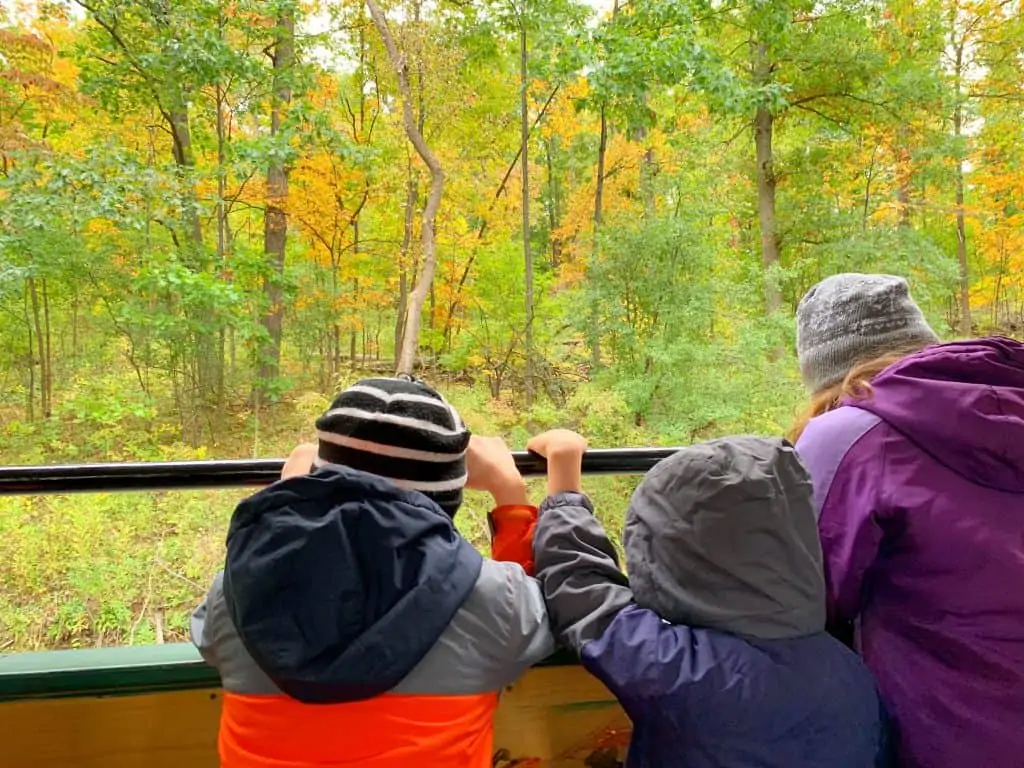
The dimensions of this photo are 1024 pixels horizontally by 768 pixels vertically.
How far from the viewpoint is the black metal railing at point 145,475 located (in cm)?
117

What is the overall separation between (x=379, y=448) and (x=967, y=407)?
723mm

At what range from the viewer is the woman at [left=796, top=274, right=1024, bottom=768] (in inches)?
31.0

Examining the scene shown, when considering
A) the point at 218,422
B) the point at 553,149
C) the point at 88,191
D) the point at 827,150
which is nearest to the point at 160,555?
the point at 218,422

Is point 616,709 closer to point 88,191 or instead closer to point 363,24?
point 88,191

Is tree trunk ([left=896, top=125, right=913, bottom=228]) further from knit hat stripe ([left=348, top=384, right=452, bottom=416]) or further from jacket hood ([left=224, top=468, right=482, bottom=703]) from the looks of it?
jacket hood ([left=224, top=468, right=482, bottom=703])

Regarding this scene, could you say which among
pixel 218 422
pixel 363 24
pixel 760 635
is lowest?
pixel 218 422

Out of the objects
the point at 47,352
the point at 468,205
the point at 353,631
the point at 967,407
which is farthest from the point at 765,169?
the point at 353,631

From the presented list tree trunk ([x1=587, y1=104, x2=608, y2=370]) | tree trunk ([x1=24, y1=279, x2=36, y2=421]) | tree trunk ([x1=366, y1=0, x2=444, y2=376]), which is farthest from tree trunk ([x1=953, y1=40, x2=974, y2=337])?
tree trunk ([x1=24, y1=279, x2=36, y2=421])

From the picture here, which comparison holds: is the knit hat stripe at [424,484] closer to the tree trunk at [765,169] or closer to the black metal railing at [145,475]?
the black metal railing at [145,475]

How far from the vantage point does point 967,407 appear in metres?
0.80

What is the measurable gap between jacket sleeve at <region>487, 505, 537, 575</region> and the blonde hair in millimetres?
443

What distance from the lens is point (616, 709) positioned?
4.09 ft

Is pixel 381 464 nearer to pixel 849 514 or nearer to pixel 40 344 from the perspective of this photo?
pixel 849 514

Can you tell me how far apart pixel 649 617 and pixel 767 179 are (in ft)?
26.5
